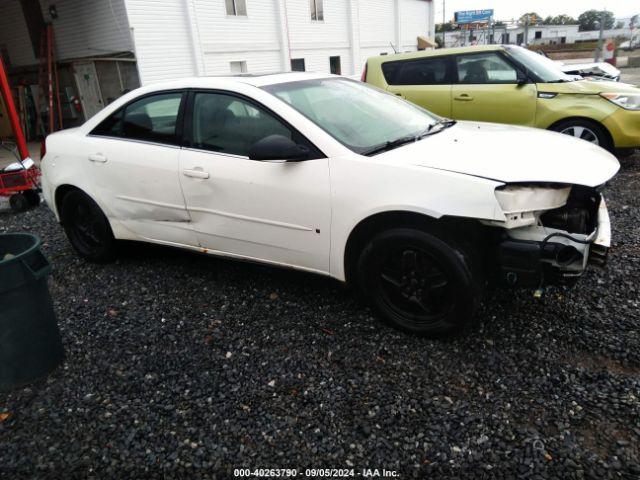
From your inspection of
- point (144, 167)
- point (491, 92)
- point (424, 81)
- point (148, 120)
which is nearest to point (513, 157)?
point (144, 167)

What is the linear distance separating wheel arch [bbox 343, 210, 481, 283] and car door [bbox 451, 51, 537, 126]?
4.48 m

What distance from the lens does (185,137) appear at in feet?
11.8

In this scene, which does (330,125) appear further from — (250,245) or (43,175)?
(43,175)

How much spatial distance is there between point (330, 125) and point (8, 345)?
229cm

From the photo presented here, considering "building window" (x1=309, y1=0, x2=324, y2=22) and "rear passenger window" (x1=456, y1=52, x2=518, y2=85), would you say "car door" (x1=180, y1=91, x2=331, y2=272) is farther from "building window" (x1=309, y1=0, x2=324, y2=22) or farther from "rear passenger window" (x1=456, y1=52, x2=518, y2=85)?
"building window" (x1=309, y1=0, x2=324, y2=22)

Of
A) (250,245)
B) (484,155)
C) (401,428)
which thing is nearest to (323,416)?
(401,428)

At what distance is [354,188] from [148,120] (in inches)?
76.4

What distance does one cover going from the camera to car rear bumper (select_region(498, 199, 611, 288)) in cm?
262

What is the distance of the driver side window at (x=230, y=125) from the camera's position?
328 cm

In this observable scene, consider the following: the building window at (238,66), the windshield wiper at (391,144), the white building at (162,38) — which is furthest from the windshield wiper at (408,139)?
the building window at (238,66)

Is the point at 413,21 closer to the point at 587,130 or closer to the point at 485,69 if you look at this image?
the point at 485,69

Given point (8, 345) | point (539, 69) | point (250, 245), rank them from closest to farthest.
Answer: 1. point (8, 345)
2. point (250, 245)
3. point (539, 69)

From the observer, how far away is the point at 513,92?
21.7 ft

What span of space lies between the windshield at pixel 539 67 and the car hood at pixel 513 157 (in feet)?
11.8
